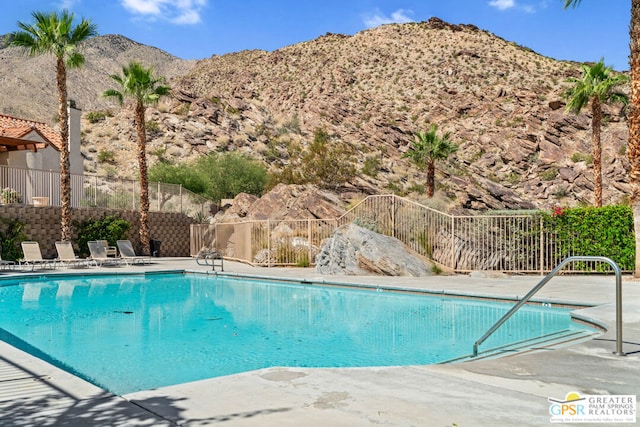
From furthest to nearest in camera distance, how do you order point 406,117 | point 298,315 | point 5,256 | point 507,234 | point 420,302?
point 406,117 → point 5,256 → point 507,234 → point 420,302 → point 298,315

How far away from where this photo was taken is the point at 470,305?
12.2 meters

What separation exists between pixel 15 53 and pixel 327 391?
9895cm

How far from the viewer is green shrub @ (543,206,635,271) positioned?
56.5 feet

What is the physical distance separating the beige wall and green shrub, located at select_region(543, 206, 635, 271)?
18.8 m

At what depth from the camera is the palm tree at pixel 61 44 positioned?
22328 millimetres

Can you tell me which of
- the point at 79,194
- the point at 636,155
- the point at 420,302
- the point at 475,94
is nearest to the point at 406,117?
the point at 475,94

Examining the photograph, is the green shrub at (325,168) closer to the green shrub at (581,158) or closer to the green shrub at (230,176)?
the green shrub at (230,176)

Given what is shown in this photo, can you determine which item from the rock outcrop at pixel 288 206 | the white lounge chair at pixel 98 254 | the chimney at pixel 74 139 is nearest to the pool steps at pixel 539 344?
the rock outcrop at pixel 288 206

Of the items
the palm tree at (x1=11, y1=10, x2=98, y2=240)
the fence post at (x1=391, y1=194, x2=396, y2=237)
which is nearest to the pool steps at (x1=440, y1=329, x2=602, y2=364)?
→ the fence post at (x1=391, y1=194, x2=396, y2=237)

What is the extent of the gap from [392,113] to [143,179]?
3880cm

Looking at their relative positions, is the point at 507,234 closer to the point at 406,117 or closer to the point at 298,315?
the point at 298,315

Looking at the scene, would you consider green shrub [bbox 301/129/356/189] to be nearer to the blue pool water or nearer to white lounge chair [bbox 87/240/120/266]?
white lounge chair [bbox 87/240/120/266]

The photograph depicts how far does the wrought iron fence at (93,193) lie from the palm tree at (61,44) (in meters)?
2.21

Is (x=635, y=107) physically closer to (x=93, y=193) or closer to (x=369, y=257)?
(x=369, y=257)
